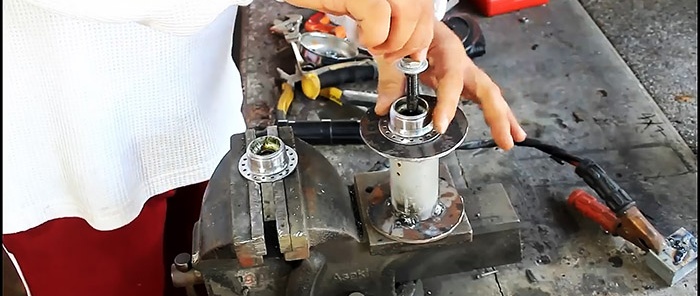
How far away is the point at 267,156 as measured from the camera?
0.67m

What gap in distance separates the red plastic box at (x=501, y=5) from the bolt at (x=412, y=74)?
1.69 ft

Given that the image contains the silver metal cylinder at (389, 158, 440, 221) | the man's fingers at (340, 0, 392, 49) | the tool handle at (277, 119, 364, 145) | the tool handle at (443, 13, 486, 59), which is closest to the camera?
the man's fingers at (340, 0, 392, 49)

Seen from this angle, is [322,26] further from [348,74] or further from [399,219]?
[399,219]

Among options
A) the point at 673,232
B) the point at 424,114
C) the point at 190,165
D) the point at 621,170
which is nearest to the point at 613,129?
the point at 621,170

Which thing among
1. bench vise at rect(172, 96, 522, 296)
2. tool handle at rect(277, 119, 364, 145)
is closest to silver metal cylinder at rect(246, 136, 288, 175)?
bench vise at rect(172, 96, 522, 296)

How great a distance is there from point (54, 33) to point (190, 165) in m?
0.22

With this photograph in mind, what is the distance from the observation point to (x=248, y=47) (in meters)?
1.09

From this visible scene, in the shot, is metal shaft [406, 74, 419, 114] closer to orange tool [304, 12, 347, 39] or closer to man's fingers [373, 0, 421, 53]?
man's fingers [373, 0, 421, 53]

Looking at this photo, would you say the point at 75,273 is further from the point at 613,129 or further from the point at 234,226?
the point at 613,129

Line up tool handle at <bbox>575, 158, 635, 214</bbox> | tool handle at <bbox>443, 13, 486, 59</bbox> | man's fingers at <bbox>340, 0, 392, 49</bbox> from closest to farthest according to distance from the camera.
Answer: man's fingers at <bbox>340, 0, 392, 49</bbox> < tool handle at <bbox>575, 158, 635, 214</bbox> < tool handle at <bbox>443, 13, 486, 59</bbox>

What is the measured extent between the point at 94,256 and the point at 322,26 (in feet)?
1.42

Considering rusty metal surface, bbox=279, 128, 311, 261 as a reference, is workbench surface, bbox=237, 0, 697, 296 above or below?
below

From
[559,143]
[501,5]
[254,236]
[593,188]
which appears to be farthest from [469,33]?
[254,236]

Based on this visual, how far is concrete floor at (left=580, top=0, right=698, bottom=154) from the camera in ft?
3.08
